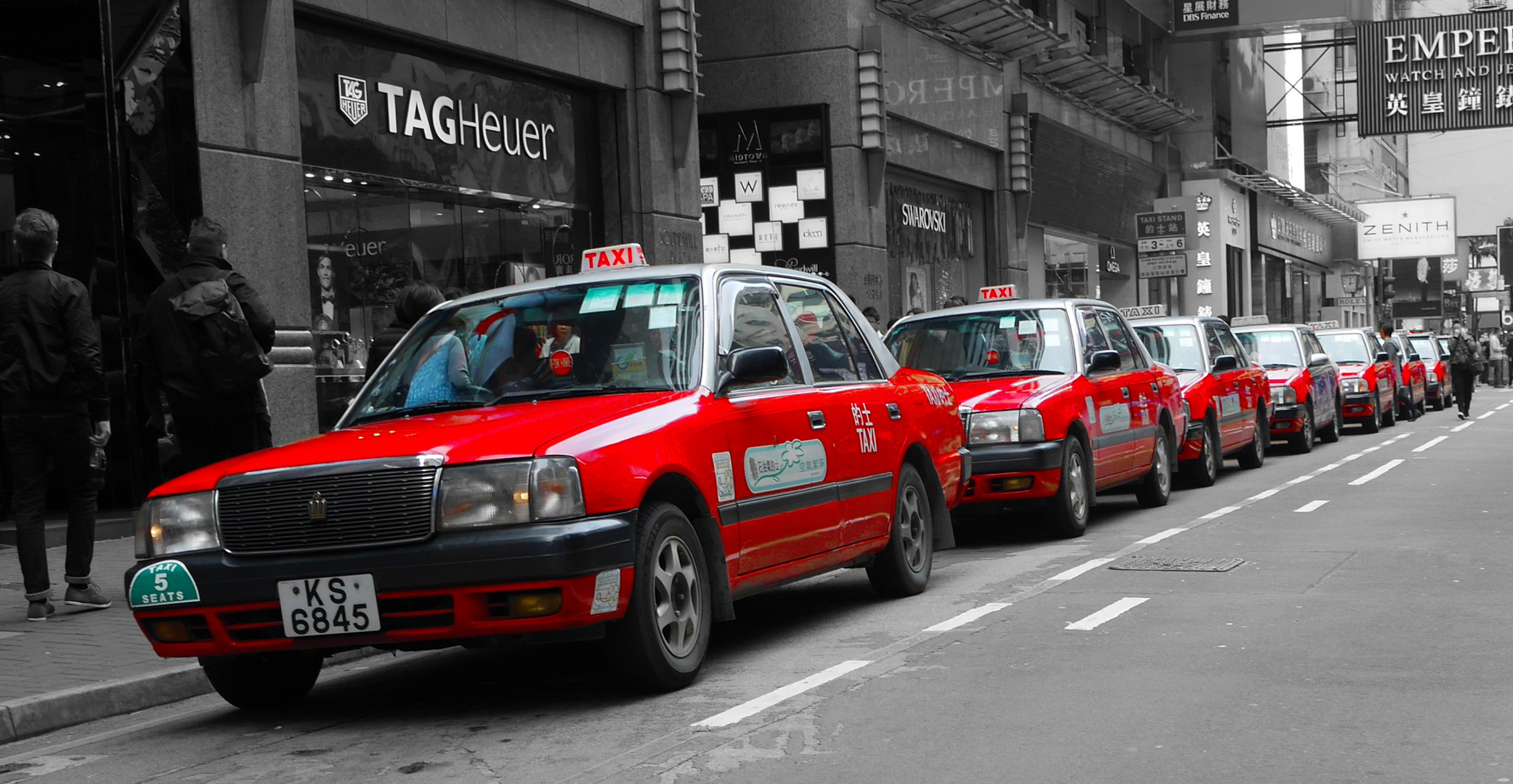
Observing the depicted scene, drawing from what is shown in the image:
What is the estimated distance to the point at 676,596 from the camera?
6316 mm

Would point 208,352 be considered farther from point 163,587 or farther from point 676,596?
point 676,596

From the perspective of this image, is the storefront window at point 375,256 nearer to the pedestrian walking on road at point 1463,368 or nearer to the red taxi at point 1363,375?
the red taxi at point 1363,375

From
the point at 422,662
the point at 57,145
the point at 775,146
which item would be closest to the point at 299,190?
the point at 57,145

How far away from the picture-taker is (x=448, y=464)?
5.70m

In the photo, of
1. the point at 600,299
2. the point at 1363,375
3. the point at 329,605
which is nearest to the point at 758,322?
the point at 600,299

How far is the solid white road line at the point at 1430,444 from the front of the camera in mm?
21578

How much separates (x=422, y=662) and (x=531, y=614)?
7.35 feet

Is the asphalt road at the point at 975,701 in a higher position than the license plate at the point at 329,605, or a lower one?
lower

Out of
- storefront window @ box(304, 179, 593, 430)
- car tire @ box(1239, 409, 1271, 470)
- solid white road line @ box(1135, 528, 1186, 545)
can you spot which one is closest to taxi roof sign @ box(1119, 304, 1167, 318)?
car tire @ box(1239, 409, 1271, 470)

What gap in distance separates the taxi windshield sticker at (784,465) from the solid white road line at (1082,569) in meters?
2.35

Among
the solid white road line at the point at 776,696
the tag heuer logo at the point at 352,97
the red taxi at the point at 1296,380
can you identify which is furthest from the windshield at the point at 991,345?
the red taxi at the point at 1296,380

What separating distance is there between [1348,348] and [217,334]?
22.5 meters

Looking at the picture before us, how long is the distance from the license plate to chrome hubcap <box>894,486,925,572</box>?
346 cm

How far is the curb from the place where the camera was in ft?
20.4
